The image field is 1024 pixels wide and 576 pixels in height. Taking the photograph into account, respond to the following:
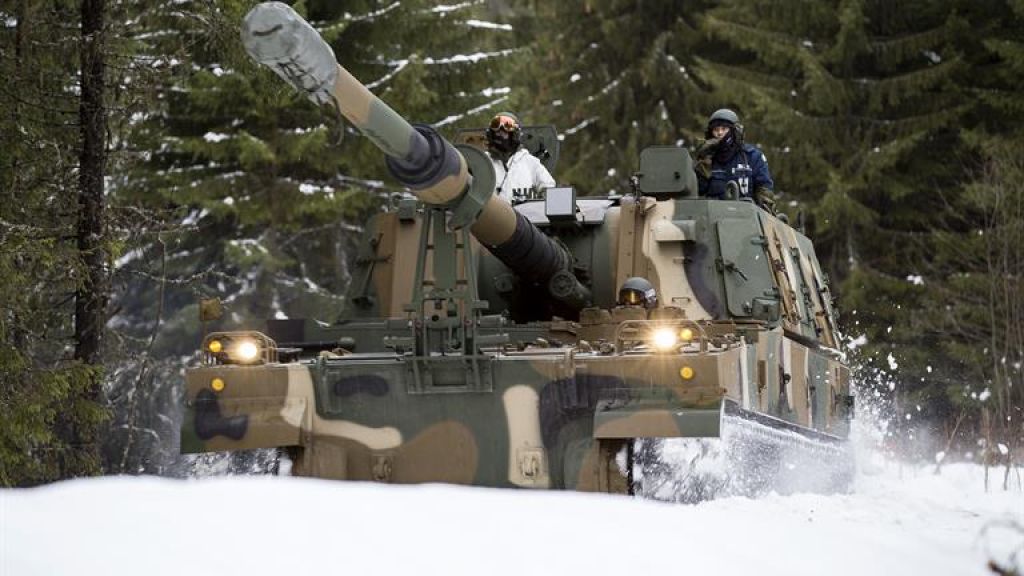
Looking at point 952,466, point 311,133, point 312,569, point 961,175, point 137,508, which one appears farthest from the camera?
point 961,175

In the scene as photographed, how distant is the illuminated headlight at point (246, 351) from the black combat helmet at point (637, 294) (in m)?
2.49

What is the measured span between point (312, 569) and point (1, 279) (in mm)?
7577

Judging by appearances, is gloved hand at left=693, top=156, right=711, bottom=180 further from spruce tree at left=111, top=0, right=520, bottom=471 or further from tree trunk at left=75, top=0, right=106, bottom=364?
spruce tree at left=111, top=0, right=520, bottom=471

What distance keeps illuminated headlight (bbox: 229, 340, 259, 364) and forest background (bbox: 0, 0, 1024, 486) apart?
5242mm

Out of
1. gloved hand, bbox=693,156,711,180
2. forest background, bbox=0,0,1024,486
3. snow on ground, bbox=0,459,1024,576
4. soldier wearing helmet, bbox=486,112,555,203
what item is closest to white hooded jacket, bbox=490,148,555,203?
soldier wearing helmet, bbox=486,112,555,203

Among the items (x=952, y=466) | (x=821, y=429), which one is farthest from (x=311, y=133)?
(x=821, y=429)

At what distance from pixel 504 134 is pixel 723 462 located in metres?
4.50

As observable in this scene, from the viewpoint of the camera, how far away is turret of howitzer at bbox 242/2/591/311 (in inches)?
321

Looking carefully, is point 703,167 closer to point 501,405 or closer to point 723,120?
point 723,120

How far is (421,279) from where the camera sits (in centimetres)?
995

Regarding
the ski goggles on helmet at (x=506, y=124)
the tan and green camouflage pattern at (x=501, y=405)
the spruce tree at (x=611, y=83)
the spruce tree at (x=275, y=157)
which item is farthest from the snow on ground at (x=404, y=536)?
the spruce tree at (x=611, y=83)

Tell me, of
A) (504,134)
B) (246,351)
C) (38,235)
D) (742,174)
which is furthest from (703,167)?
(38,235)

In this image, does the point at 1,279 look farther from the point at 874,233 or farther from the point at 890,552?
the point at 874,233

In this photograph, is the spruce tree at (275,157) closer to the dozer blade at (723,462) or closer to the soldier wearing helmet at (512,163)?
the soldier wearing helmet at (512,163)
